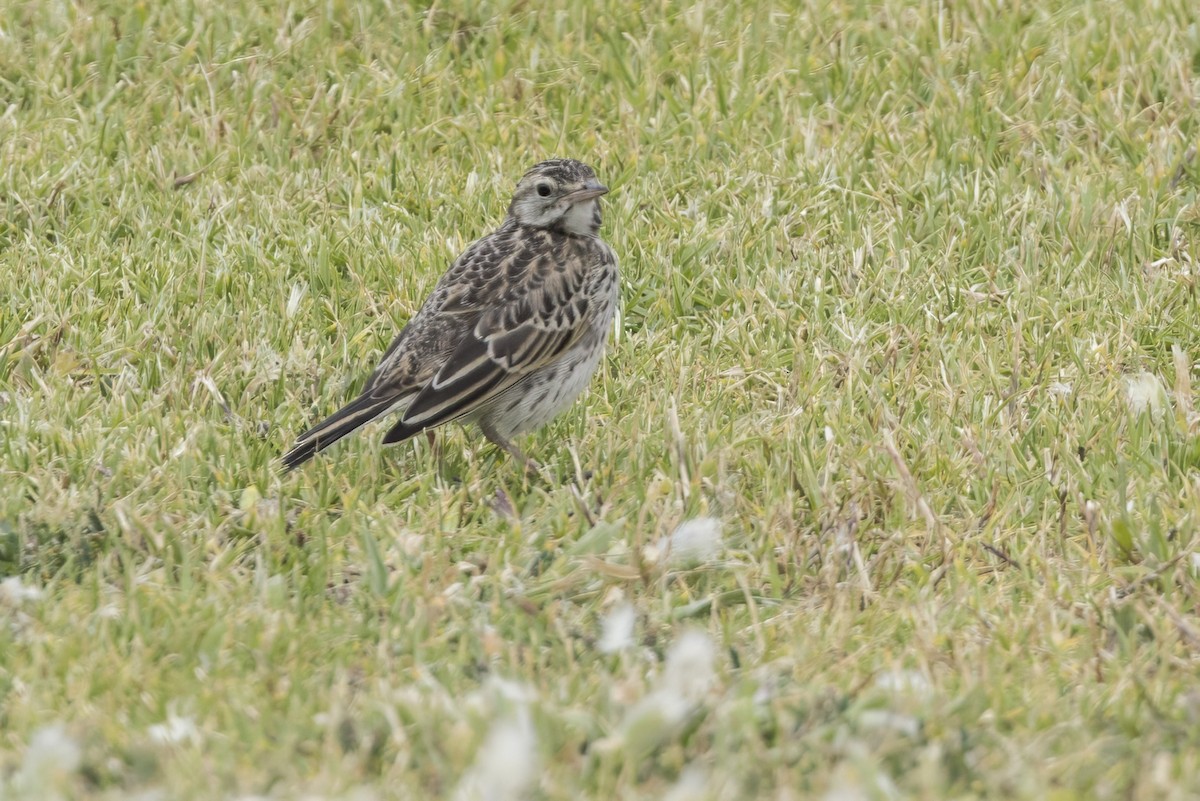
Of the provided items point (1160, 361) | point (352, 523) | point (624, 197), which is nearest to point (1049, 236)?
point (1160, 361)

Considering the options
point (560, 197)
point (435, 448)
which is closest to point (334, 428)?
point (435, 448)

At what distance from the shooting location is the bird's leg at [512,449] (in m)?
6.78

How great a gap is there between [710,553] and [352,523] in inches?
49.1

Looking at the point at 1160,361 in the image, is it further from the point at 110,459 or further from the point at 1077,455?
the point at 110,459

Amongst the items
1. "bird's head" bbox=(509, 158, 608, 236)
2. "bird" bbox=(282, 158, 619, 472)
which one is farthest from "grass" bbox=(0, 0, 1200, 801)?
"bird's head" bbox=(509, 158, 608, 236)

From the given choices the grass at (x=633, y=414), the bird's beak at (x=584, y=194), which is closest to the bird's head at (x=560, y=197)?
the bird's beak at (x=584, y=194)

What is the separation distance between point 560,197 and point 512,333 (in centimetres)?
84

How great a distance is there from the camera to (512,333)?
693 centimetres

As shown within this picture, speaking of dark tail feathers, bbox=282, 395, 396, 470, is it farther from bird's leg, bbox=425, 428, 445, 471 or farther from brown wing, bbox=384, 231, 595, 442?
bird's leg, bbox=425, 428, 445, 471

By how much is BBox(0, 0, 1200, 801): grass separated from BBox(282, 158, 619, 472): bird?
224 millimetres

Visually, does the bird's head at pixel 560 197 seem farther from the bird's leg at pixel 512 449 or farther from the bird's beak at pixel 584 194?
the bird's leg at pixel 512 449

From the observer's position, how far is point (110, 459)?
6426mm

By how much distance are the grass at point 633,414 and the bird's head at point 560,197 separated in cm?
68

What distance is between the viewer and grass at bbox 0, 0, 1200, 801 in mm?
4609
